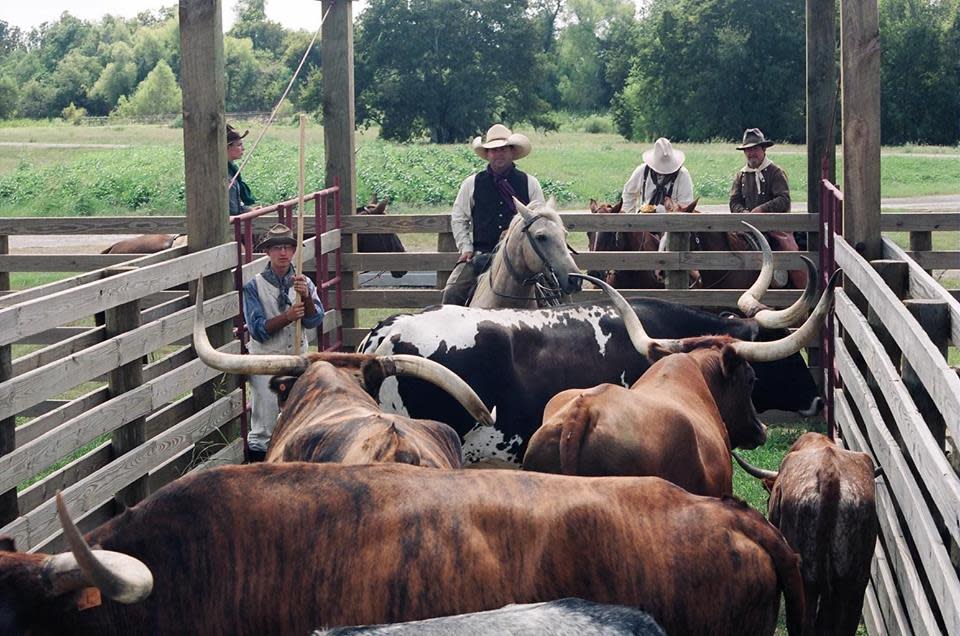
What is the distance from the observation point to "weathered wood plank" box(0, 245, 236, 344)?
231 inches

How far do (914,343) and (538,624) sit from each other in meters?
2.19

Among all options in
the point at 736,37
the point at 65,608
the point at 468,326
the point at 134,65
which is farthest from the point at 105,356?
the point at 134,65

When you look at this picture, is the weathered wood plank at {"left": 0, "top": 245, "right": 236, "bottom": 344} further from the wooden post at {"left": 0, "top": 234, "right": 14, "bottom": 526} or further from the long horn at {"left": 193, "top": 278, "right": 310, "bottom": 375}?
the long horn at {"left": 193, "top": 278, "right": 310, "bottom": 375}

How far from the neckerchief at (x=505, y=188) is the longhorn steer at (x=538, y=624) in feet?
23.7

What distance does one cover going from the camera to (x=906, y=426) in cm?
510

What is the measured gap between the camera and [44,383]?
6.08 m

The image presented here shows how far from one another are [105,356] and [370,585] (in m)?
3.05

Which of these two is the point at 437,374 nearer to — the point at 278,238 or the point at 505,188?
the point at 278,238

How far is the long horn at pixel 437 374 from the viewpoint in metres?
6.27

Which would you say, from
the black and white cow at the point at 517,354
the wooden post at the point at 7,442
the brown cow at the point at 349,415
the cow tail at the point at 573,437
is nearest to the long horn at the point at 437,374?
the brown cow at the point at 349,415

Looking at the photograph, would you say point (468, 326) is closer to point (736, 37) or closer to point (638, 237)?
point (638, 237)

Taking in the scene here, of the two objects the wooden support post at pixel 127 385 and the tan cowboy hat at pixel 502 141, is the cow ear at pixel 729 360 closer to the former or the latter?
the wooden support post at pixel 127 385

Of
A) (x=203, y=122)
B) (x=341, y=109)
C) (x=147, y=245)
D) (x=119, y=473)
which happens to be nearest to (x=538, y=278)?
(x=203, y=122)

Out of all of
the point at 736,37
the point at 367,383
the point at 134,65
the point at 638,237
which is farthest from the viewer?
the point at 134,65
